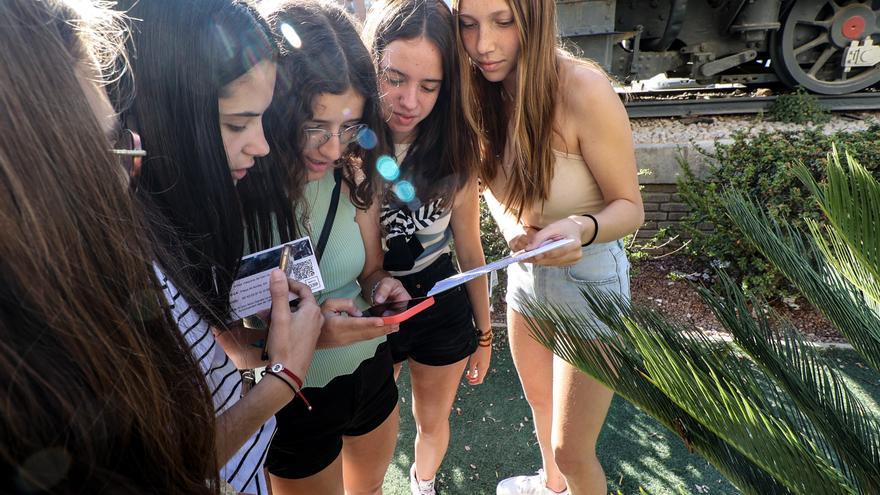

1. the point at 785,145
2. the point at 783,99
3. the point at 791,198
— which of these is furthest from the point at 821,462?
the point at 783,99

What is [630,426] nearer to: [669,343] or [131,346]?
[669,343]

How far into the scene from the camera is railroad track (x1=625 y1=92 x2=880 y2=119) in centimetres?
551

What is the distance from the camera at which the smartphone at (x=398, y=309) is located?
154 centimetres

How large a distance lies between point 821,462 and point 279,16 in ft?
5.44

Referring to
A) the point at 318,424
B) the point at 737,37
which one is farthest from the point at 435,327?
the point at 737,37

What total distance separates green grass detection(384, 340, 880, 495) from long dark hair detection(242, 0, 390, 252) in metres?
1.78

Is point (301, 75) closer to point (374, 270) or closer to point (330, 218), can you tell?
point (330, 218)

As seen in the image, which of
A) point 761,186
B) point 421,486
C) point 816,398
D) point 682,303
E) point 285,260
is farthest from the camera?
point 682,303

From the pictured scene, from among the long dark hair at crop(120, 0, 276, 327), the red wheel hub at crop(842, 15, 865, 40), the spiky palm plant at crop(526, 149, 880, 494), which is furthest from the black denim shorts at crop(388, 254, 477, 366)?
the red wheel hub at crop(842, 15, 865, 40)

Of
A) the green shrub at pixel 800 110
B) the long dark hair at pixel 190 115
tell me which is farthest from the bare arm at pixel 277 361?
the green shrub at pixel 800 110

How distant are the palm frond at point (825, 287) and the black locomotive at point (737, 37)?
13.5 feet

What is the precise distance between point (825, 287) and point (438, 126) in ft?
4.32

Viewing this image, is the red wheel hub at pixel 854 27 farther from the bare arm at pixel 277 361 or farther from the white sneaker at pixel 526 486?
the bare arm at pixel 277 361

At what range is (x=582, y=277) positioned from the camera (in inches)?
79.4
